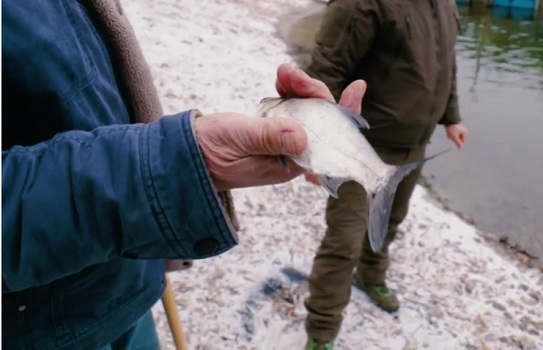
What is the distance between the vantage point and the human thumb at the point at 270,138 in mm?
1243

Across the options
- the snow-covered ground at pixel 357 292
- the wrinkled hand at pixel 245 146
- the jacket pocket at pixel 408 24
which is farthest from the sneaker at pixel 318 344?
the wrinkled hand at pixel 245 146

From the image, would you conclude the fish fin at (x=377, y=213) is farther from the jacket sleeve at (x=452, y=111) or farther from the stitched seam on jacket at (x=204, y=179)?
the jacket sleeve at (x=452, y=111)

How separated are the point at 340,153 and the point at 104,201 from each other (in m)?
0.64

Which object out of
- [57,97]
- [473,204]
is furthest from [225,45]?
[57,97]

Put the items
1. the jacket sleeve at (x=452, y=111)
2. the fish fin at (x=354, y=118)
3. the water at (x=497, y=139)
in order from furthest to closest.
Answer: the water at (x=497, y=139) < the jacket sleeve at (x=452, y=111) < the fish fin at (x=354, y=118)

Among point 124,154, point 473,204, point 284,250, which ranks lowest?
point 473,204

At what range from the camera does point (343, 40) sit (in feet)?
10.1

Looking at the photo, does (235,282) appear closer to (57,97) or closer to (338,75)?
(338,75)

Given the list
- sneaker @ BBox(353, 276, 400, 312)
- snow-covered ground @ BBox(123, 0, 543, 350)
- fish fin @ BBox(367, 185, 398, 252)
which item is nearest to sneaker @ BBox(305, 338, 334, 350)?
snow-covered ground @ BBox(123, 0, 543, 350)

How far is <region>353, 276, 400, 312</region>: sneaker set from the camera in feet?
13.8

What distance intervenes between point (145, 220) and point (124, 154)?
136mm

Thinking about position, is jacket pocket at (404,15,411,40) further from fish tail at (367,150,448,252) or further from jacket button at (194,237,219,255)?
jacket button at (194,237,219,255)

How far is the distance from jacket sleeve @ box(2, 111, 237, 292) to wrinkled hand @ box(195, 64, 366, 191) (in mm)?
39

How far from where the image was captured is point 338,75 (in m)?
3.13
